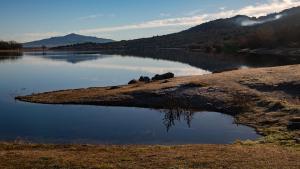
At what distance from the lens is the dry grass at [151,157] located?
20359 mm

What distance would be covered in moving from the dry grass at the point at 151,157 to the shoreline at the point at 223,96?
41.5 feet

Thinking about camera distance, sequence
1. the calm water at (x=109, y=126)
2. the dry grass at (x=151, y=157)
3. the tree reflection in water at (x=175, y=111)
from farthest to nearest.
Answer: the tree reflection in water at (x=175, y=111) → the calm water at (x=109, y=126) → the dry grass at (x=151, y=157)

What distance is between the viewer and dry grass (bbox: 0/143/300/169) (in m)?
20.4

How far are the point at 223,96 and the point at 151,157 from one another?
1030 inches

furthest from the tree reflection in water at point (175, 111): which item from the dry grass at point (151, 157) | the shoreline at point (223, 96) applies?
the dry grass at point (151, 157)

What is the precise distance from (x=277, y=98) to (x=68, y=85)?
3750cm

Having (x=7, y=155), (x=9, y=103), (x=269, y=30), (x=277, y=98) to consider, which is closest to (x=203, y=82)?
(x=277, y=98)

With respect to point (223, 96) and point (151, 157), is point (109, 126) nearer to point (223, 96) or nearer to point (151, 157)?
point (223, 96)

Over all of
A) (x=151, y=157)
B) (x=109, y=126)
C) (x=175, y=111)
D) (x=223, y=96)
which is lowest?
(x=109, y=126)

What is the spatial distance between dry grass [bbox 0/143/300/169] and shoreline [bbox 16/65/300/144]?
12636 mm

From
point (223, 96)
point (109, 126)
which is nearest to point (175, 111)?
point (223, 96)

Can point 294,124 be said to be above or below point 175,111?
above

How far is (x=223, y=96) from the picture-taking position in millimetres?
46875

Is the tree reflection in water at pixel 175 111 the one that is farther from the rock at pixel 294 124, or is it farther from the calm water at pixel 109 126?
the rock at pixel 294 124
